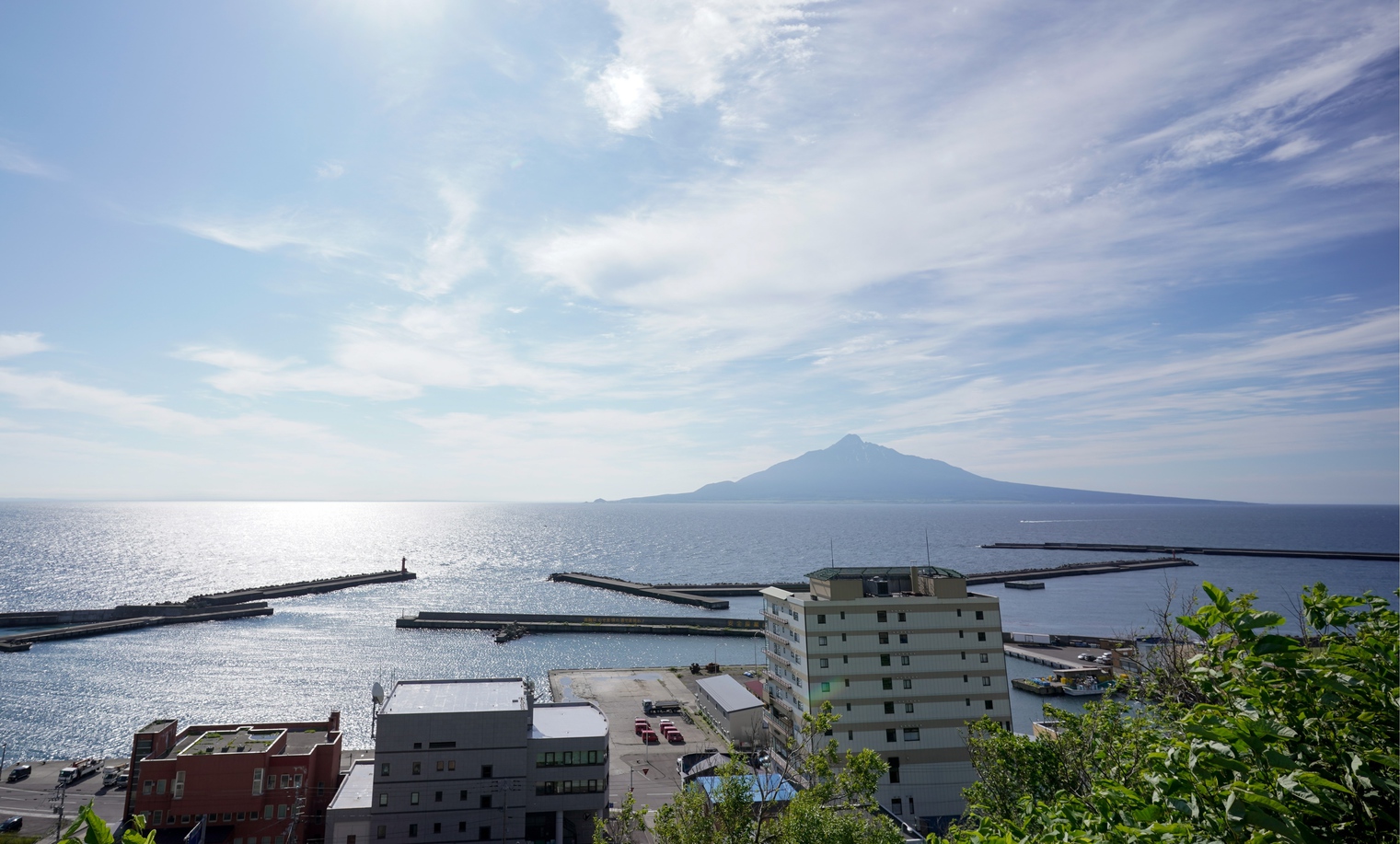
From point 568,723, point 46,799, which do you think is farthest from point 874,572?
point 46,799

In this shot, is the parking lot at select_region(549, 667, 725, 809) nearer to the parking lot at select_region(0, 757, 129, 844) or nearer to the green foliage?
the parking lot at select_region(0, 757, 129, 844)

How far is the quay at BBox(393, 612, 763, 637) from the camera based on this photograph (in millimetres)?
98250

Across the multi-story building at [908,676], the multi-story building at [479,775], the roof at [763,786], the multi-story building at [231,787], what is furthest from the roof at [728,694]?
the multi-story building at [231,787]

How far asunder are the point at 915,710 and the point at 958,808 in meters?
5.26

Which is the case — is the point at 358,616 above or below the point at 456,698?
below

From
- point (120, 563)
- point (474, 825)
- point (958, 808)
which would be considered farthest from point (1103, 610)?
point (120, 563)

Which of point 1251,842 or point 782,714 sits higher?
point 1251,842

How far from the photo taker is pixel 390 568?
541 ft

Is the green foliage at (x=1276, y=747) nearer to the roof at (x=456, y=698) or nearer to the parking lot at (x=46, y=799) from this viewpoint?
the roof at (x=456, y=698)

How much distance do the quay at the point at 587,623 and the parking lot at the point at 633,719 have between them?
20766 mm

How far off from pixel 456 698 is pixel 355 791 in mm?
6120

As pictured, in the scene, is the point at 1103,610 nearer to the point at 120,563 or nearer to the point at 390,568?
the point at 390,568

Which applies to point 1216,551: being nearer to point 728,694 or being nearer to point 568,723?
point 728,694

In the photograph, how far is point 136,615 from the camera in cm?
Result: 9981
